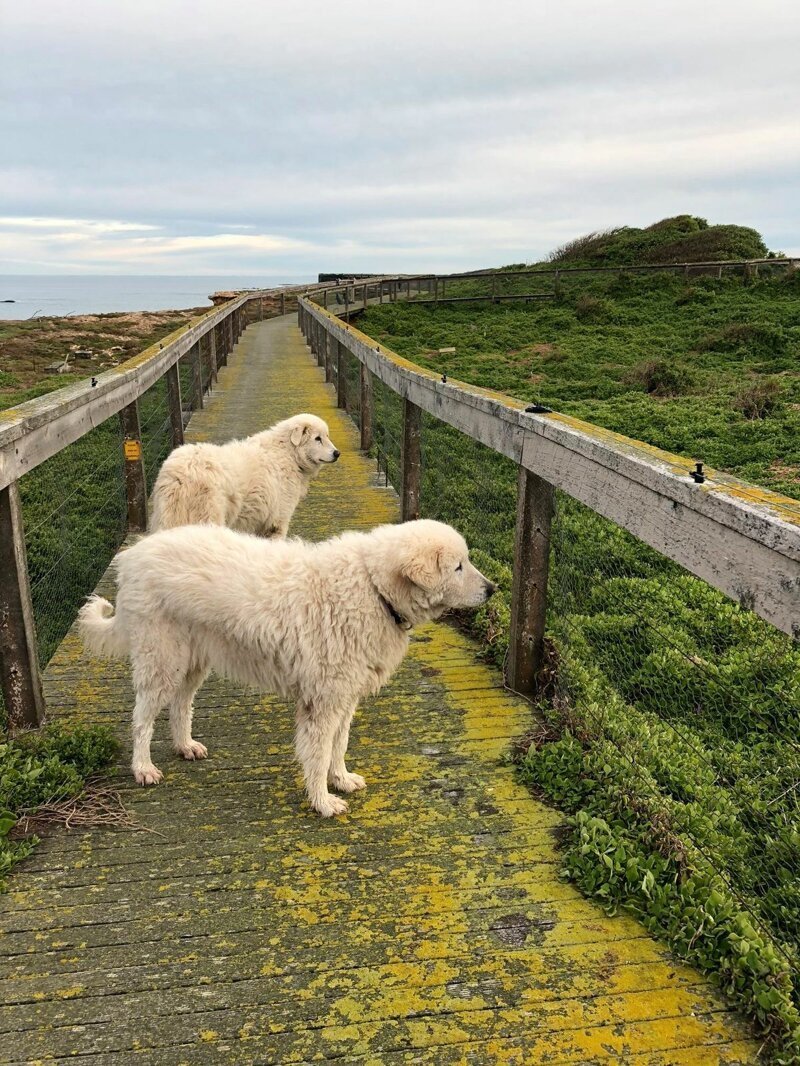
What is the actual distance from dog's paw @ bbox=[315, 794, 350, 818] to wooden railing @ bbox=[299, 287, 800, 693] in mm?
1304

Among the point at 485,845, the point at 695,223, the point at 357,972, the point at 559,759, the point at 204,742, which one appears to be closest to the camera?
the point at 357,972

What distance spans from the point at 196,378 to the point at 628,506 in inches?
399

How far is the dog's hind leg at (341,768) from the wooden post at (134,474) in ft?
13.5

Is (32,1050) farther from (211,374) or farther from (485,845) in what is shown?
(211,374)

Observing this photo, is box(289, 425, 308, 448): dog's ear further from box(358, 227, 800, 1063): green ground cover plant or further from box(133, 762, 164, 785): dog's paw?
box(133, 762, 164, 785): dog's paw

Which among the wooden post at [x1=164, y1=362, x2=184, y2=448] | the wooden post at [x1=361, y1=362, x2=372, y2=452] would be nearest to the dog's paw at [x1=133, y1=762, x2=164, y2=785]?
the wooden post at [x1=164, y1=362, x2=184, y2=448]

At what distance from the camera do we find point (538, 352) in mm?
21703

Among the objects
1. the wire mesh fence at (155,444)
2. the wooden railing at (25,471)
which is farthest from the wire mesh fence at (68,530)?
the wooden railing at (25,471)

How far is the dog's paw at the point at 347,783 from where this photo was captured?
3504 millimetres

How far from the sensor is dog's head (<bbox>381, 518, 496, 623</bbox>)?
11.4 feet

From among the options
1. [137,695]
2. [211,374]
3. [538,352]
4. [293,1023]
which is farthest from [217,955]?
[538,352]

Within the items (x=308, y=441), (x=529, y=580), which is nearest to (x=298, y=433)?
(x=308, y=441)

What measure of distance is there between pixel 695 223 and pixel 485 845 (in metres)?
36.6

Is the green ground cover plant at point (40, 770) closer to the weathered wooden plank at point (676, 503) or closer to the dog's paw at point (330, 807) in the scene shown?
the dog's paw at point (330, 807)
